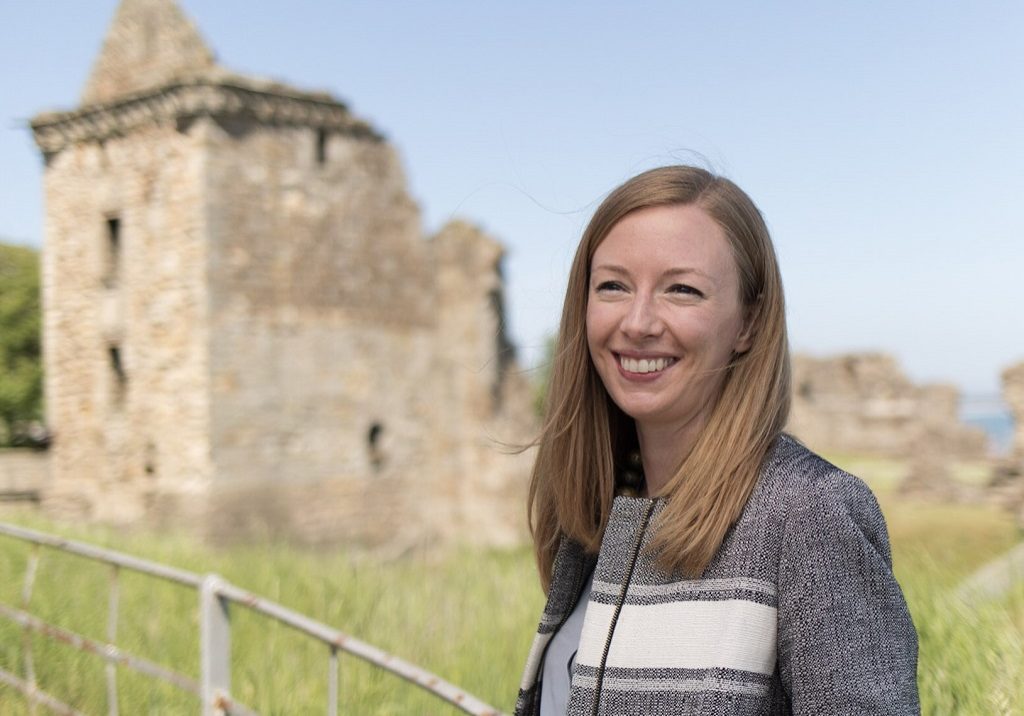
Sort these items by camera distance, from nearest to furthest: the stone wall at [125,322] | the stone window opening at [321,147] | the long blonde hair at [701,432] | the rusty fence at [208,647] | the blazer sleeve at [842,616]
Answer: the blazer sleeve at [842,616], the long blonde hair at [701,432], the rusty fence at [208,647], the stone wall at [125,322], the stone window opening at [321,147]

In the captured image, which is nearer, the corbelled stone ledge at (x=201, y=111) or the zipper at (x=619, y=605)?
the zipper at (x=619, y=605)

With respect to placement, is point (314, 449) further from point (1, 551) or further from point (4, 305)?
point (4, 305)

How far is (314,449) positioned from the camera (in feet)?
47.1

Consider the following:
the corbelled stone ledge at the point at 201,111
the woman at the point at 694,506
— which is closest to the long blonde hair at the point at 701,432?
the woman at the point at 694,506

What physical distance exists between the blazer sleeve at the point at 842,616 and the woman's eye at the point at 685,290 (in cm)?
36

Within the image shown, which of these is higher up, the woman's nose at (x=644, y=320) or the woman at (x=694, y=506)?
the woman's nose at (x=644, y=320)

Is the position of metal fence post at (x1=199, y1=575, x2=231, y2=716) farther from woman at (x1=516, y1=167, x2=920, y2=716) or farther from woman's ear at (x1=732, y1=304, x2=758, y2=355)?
woman's ear at (x1=732, y1=304, x2=758, y2=355)

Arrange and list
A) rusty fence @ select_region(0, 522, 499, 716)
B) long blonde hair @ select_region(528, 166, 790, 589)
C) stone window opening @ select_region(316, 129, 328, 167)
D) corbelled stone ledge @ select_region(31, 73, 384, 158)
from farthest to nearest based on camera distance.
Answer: stone window opening @ select_region(316, 129, 328, 167) < corbelled stone ledge @ select_region(31, 73, 384, 158) < rusty fence @ select_region(0, 522, 499, 716) < long blonde hair @ select_region(528, 166, 790, 589)

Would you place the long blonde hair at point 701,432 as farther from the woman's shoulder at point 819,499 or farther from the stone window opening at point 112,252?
the stone window opening at point 112,252

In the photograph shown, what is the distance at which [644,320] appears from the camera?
162 cm

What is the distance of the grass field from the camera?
3.49 metres

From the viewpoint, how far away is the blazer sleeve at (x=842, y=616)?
1329mm

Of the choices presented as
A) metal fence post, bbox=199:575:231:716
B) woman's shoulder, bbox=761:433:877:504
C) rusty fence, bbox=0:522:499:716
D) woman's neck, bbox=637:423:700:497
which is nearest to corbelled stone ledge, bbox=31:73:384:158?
rusty fence, bbox=0:522:499:716

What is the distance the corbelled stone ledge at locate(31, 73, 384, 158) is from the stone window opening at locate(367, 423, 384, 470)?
4.15 meters
